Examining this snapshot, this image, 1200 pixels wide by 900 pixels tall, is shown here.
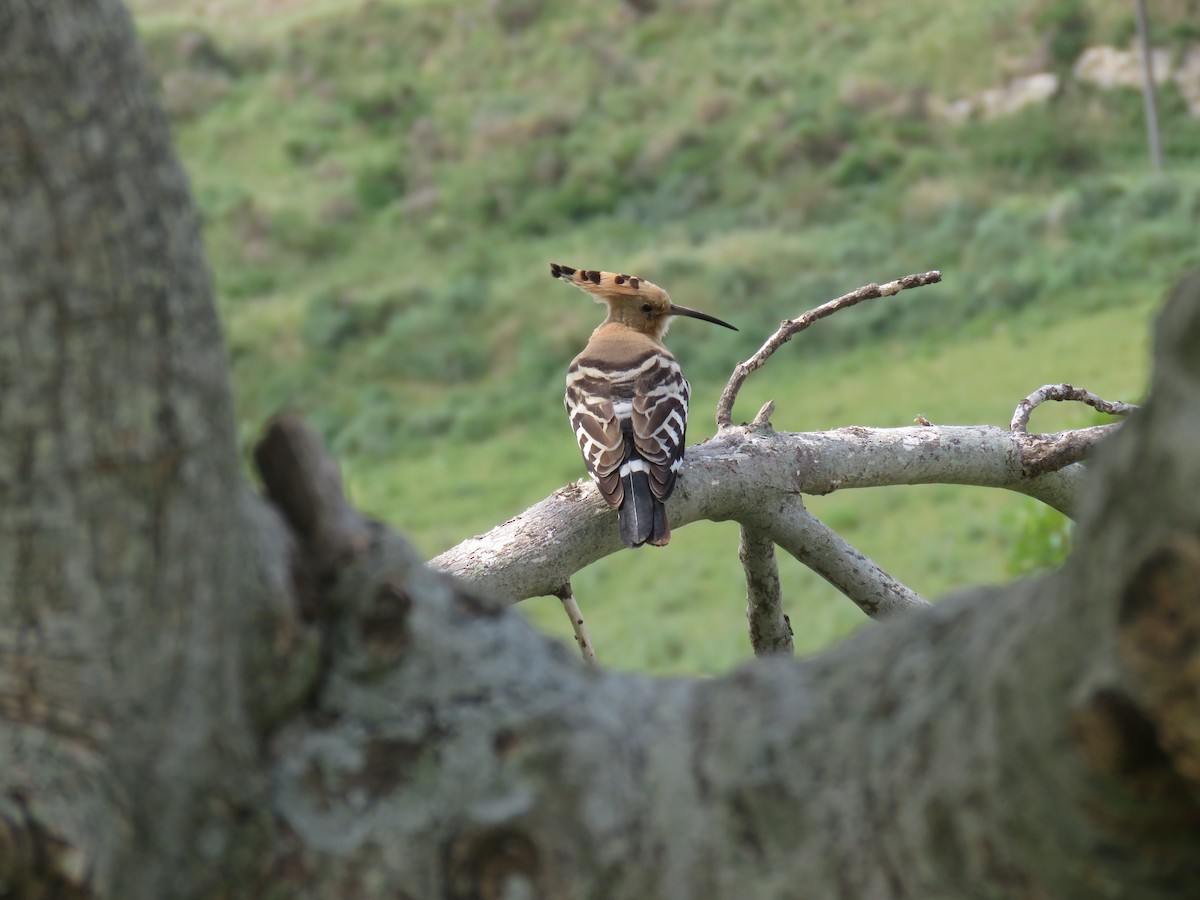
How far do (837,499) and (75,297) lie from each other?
10.2 meters

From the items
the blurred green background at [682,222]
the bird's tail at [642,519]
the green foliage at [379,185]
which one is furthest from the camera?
the green foliage at [379,185]

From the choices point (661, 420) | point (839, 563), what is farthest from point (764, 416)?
point (661, 420)

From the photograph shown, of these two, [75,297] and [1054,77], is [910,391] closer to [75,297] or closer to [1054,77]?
[1054,77]

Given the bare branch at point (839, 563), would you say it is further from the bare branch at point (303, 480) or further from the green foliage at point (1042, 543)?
the green foliage at point (1042, 543)

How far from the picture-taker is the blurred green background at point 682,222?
11.0 m

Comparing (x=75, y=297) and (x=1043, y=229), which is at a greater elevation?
(x=75, y=297)

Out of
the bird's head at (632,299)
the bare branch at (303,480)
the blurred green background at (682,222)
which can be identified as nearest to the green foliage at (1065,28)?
the blurred green background at (682,222)

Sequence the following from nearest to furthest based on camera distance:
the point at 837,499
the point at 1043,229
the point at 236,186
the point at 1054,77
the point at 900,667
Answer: the point at 900,667 < the point at 837,499 < the point at 1043,229 < the point at 1054,77 < the point at 236,186

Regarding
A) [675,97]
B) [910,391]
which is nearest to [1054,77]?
[675,97]

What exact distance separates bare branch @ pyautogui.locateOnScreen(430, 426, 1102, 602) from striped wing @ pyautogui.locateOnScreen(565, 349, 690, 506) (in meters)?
0.13

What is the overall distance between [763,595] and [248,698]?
2086 mm

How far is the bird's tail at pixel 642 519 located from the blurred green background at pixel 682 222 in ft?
17.7

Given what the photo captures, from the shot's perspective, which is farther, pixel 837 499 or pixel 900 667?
pixel 837 499

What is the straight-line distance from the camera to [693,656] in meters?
9.26
